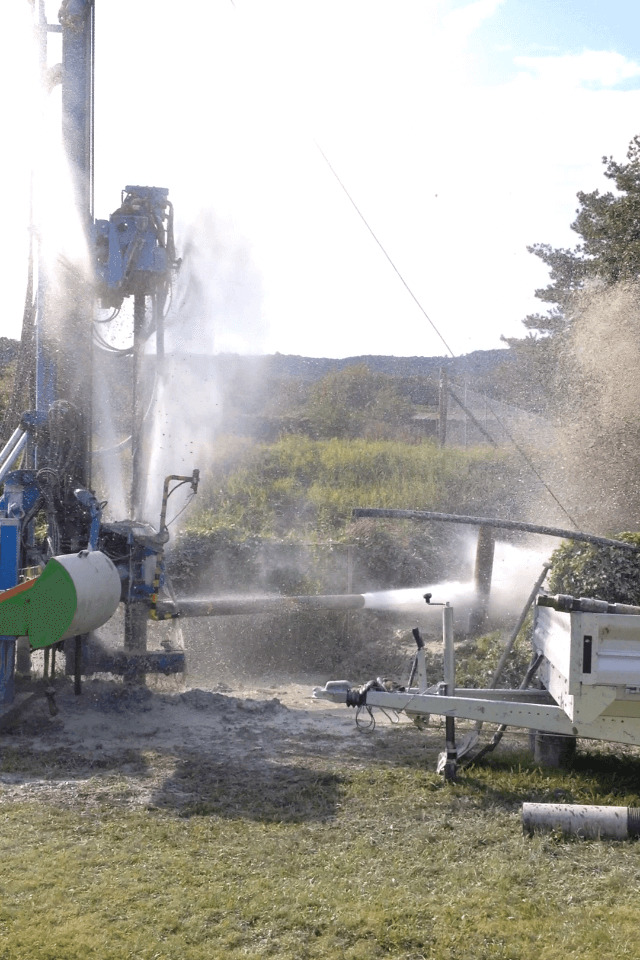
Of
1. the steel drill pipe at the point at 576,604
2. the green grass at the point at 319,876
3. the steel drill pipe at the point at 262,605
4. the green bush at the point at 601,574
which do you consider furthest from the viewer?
the steel drill pipe at the point at 262,605

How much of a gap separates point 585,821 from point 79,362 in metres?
6.76

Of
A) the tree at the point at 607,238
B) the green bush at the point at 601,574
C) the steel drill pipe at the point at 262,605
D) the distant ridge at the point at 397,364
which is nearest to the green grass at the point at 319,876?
the green bush at the point at 601,574

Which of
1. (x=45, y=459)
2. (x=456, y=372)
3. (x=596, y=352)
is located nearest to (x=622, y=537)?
(x=45, y=459)

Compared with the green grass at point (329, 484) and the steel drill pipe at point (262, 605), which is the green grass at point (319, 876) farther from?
the green grass at point (329, 484)

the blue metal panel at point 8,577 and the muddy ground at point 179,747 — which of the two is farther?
the blue metal panel at point 8,577

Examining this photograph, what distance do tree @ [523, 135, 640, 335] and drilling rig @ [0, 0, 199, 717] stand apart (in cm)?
987

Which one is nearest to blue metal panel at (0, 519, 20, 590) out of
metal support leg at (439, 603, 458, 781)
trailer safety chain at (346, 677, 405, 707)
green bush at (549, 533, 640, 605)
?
trailer safety chain at (346, 677, 405, 707)

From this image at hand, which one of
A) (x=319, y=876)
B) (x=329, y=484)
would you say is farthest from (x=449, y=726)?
(x=329, y=484)

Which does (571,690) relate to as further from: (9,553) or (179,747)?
(9,553)

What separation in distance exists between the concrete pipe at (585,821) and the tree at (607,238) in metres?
12.9

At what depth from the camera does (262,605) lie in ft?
38.0

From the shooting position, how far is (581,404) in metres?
17.2

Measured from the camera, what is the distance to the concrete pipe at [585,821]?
5402 millimetres

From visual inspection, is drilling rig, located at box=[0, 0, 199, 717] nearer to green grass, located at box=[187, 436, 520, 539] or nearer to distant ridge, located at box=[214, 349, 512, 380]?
green grass, located at box=[187, 436, 520, 539]
